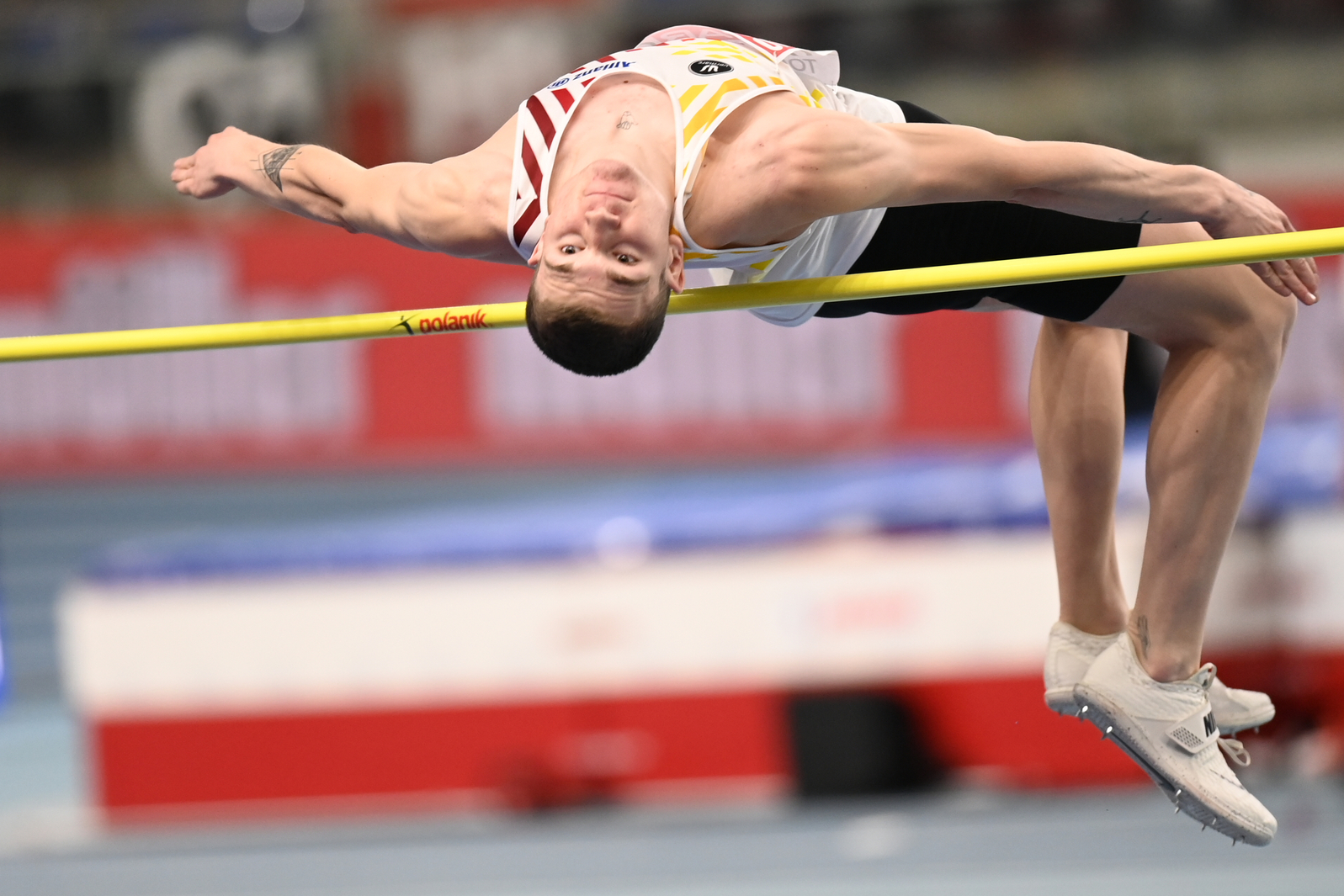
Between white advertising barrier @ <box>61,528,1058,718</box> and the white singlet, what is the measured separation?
3.09 meters

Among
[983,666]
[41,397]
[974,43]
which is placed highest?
[974,43]

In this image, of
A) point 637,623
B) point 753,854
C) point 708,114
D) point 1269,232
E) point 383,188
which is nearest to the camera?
point 708,114

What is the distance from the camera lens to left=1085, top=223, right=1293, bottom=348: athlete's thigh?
281 centimetres

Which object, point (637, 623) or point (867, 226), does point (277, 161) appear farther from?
point (637, 623)

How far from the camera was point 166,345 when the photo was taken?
3061 mm

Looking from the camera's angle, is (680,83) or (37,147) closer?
(680,83)

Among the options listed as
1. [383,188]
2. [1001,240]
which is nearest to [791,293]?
[1001,240]

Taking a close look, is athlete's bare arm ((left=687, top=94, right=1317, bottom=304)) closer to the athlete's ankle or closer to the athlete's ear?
the athlete's ear

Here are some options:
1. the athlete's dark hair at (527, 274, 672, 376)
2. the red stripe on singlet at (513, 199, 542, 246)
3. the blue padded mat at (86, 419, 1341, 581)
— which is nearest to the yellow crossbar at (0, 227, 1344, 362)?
the athlete's dark hair at (527, 274, 672, 376)

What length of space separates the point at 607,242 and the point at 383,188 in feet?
1.80

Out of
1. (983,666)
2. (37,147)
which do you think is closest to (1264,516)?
(983,666)

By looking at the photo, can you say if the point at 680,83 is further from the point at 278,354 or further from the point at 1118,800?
the point at 278,354

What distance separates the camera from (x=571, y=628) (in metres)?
6.00

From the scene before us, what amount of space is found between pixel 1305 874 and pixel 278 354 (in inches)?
241
